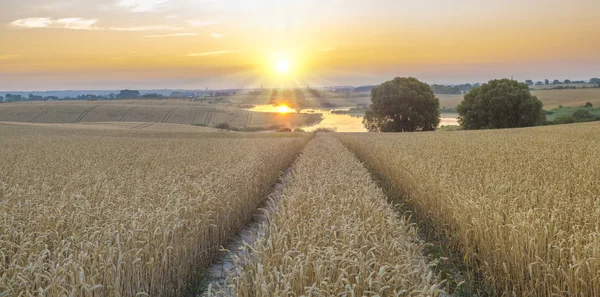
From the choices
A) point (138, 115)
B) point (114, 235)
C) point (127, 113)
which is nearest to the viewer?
point (114, 235)

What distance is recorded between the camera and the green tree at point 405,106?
202 feet

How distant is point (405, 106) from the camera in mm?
61469

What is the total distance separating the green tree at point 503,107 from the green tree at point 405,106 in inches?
206

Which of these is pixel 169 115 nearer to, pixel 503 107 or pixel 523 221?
pixel 503 107

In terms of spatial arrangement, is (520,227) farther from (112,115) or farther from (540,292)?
(112,115)

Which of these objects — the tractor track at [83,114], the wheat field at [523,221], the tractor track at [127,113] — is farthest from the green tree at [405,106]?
the tractor track at [83,114]

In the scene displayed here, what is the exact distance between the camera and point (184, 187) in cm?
907

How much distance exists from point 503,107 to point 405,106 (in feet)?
43.2

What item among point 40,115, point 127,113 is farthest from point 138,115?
point 40,115

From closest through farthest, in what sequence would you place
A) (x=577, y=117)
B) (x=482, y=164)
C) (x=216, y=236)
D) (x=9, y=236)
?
(x=9, y=236)
(x=216, y=236)
(x=482, y=164)
(x=577, y=117)

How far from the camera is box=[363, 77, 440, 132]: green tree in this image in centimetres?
6153

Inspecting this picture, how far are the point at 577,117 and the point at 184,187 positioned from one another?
7504 centimetres

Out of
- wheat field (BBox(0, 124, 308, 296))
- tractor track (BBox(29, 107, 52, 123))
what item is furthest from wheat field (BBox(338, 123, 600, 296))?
tractor track (BBox(29, 107, 52, 123))

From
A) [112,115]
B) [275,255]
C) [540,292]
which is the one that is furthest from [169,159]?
[112,115]
